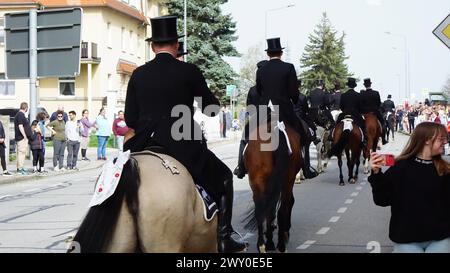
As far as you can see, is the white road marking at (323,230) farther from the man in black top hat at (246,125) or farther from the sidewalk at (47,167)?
the sidewalk at (47,167)

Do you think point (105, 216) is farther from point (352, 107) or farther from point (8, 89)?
point (8, 89)

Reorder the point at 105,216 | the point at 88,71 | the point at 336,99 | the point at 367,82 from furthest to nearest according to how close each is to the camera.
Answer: the point at 88,71 < the point at 336,99 < the point at 367,82 < the point at 105,216

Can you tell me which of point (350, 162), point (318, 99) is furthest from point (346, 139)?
point (318, 99)

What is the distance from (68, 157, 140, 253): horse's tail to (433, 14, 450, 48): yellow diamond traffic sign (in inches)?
439

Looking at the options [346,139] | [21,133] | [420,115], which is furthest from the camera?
[420,115]

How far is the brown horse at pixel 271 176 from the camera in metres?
9.17

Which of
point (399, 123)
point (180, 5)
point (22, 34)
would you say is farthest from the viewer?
point (399, 123)

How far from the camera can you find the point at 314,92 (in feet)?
66.7

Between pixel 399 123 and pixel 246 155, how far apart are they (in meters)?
53.2

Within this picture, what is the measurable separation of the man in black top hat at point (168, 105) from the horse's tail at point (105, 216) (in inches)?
36.7

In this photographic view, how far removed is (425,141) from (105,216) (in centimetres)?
260

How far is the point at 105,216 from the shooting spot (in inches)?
193
